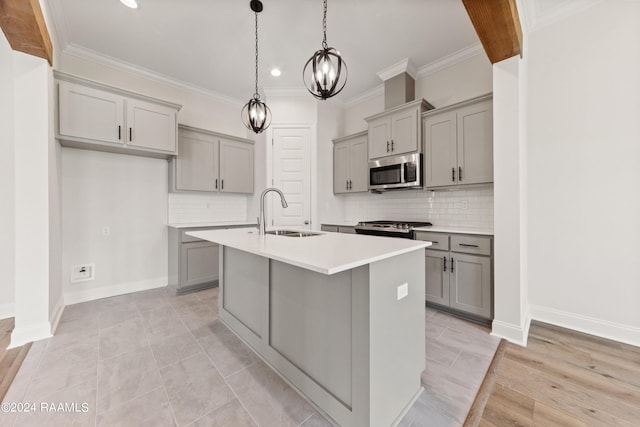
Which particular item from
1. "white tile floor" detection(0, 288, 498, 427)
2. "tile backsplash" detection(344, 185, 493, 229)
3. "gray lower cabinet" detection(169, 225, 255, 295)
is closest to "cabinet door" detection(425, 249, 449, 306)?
"white tile floor" detection(0, 288, 498, 427)

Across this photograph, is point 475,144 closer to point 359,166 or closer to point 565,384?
point 359,166

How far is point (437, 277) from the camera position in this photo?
2.81 meters

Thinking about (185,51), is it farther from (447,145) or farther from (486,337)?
(486,337)

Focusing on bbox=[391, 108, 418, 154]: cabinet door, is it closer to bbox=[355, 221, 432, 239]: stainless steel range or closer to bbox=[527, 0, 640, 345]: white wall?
bbox=[355, 221, 432, 239]: stainless steel range

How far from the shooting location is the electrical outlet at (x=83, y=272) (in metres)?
3.05

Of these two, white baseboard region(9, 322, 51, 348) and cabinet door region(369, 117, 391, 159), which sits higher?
cabinet door region(369, 117, 391, 159)

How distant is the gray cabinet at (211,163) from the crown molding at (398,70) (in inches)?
92.8

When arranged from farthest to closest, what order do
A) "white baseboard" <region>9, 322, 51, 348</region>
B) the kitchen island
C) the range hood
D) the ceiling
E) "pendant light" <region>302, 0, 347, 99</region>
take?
the range hood < the ceiling < "white baseboard" <region>9, 322, 51, 348</region> < "pendant light" <region>302, 0, 347, 99</region> < the kitchen island

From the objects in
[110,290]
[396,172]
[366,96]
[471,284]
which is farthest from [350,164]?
[110,290]

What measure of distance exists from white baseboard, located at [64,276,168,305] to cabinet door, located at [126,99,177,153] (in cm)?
188

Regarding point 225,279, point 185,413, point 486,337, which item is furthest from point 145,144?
point 486,337

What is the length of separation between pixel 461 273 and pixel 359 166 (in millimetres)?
2116

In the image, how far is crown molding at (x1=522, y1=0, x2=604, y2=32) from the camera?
7.61 feet

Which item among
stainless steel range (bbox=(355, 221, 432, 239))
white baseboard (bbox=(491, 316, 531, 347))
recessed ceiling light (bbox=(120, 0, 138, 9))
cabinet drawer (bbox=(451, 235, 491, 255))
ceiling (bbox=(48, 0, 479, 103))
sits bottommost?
white baseboard (bbox=(491, 316, 531, 347))
